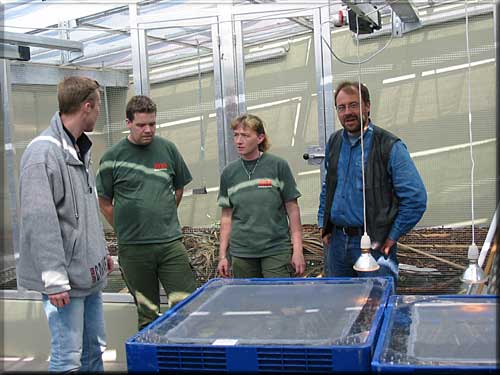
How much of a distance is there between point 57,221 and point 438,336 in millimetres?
1633

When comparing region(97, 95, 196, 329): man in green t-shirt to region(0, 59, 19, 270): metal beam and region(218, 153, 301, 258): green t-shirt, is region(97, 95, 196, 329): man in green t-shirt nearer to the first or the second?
region(218, 153, 301, 258): green t-shirt

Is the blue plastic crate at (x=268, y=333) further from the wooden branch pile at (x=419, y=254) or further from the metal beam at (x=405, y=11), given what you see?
the wooden branch pile at (x=419, y=254)

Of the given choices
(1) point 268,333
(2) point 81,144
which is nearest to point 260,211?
(2) point 81,144

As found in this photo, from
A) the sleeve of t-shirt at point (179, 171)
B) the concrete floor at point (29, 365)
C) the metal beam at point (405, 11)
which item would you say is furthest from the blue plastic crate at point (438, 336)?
the concrete floor at point (29, 365)

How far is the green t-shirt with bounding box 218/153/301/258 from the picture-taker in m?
3.36

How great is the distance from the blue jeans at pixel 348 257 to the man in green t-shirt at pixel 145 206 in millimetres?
971

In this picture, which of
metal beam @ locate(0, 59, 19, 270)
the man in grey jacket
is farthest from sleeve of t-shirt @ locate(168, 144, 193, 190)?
metal beam @ locate(0, 59, 19, 270)

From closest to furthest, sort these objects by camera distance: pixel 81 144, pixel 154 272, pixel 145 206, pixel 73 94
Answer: pixel 73 94
pixel 81 144
pixel 145 206
pixel 154 272

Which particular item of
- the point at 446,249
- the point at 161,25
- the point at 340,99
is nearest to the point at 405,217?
the point at 340,99

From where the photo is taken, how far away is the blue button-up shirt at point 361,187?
291cm

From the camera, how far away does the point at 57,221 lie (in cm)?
253

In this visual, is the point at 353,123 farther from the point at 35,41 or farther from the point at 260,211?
the point at 35,41

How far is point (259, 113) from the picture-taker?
410cm

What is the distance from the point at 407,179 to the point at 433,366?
1715mm
